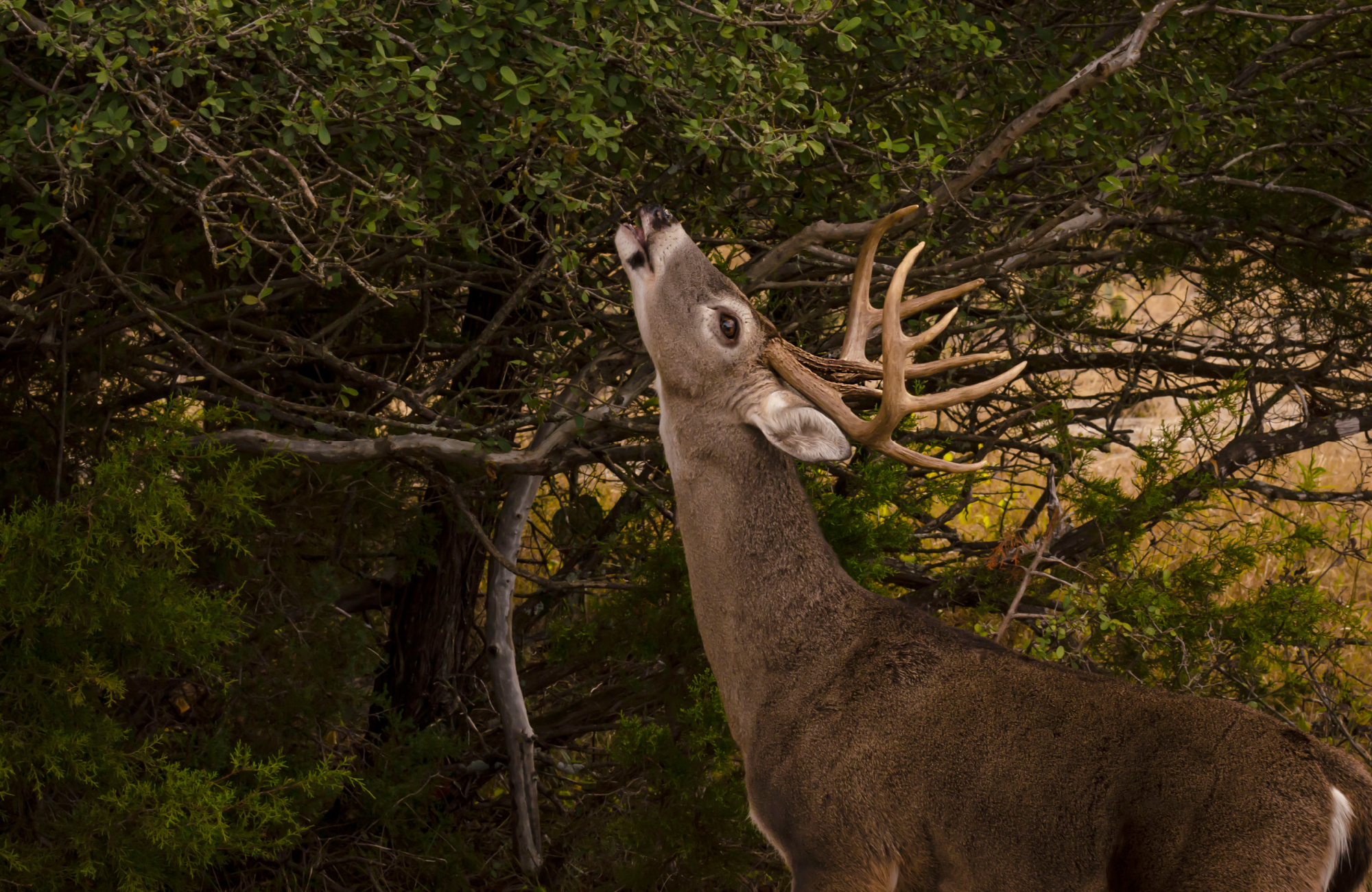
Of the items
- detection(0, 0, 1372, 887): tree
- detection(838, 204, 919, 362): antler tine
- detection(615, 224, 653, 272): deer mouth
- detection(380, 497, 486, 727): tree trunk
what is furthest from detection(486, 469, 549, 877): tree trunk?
detection(838, 204, 919, 362): antler tine

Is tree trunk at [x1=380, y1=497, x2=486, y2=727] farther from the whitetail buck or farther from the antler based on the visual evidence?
the antler

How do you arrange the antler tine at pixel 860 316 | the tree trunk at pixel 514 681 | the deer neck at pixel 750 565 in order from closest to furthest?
the deer neck at pixel 750 565
the antler tine at pixel 860 316
the tree trunk at pixel 514 681

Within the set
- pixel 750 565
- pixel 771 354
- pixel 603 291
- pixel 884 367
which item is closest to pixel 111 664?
pixel 603 291

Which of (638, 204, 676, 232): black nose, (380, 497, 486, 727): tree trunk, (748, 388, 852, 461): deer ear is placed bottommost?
(380, 497, 486, 727): tree trunk

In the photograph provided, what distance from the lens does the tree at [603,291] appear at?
3902 mm

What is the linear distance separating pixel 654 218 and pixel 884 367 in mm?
875

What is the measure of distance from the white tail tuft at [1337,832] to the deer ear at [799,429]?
1.41 metres

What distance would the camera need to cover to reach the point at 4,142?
144 inches

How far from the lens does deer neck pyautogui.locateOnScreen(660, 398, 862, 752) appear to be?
11.8ft

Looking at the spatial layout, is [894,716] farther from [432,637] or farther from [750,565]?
[432,637]

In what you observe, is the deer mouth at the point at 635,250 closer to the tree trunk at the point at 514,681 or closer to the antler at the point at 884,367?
the antler at the point at 884,367

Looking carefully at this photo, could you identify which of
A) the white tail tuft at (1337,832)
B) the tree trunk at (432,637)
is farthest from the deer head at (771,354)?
the tree trunk at (432,637)

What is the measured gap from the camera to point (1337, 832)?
9.07ft

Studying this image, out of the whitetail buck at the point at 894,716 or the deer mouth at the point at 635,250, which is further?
the deer mouth at the point at 635,250
